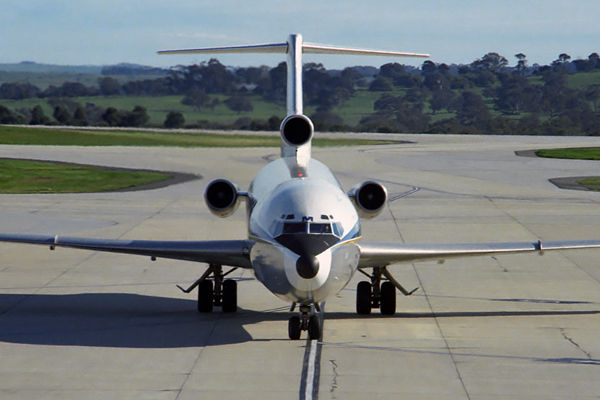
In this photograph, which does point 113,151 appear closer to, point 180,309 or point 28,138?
point 28,138

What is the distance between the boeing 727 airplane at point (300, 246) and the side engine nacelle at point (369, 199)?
0.8 inches

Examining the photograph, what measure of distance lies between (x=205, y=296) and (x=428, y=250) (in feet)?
14.4

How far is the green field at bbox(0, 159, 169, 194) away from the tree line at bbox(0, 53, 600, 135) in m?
33.2

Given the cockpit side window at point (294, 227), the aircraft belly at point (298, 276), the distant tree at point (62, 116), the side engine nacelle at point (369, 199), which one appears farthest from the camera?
the distant tree at point (62, 116)

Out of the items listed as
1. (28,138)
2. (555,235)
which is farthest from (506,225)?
(28,138)

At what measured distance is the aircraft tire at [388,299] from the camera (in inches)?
582

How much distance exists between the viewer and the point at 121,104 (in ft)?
330

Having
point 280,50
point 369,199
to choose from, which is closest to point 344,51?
point 280,50

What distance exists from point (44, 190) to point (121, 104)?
217ft

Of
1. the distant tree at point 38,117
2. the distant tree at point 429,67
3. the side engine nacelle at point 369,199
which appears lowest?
the distant tree at point 38,117

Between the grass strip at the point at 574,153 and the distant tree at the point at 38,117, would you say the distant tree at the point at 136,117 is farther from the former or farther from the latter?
the grass strip at the point at 574,153

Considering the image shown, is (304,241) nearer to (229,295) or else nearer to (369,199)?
(229,295)

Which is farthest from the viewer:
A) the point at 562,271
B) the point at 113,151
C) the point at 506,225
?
the point at 113,151

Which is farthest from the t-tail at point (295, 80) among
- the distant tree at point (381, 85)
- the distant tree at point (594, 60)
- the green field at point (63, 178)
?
the distant tree at point (594, 60)
